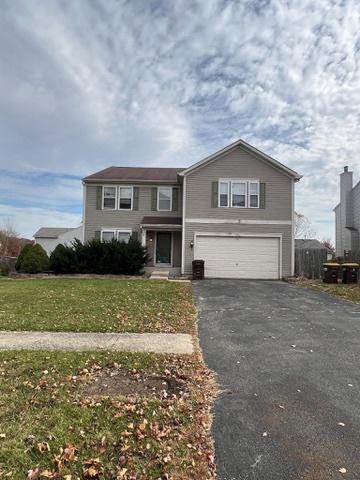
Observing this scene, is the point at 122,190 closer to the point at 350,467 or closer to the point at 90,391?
the point at 90,391

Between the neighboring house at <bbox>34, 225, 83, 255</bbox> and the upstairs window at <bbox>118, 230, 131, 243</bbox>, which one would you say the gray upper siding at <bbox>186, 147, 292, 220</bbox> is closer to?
the upstairs window at <bbox>118, 230, 131, 243</bbox>

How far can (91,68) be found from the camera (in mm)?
11938

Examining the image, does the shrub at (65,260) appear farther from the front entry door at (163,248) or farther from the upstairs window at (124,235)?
the front entry door at (163,248)

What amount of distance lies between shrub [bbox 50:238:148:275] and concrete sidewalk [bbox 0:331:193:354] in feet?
40.0

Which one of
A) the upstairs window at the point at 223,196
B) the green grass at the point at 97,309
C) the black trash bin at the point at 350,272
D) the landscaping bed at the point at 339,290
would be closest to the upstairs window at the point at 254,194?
the upstairs window at the point at 223,196

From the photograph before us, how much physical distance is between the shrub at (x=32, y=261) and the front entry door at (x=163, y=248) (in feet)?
20.4

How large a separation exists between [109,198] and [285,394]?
1881 cm

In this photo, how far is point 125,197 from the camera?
21.6m

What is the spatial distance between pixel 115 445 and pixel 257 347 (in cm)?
364

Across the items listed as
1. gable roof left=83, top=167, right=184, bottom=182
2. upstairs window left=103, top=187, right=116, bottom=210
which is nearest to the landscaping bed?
gable roof left=83, top=167, right=184, bottom=182

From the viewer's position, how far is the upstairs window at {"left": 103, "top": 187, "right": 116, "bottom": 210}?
2159 centimetres

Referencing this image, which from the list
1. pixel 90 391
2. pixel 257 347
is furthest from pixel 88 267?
pixel 90 391

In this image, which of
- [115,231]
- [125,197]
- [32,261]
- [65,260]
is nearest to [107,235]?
[115,231]

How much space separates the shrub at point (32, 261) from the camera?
19.4 m
